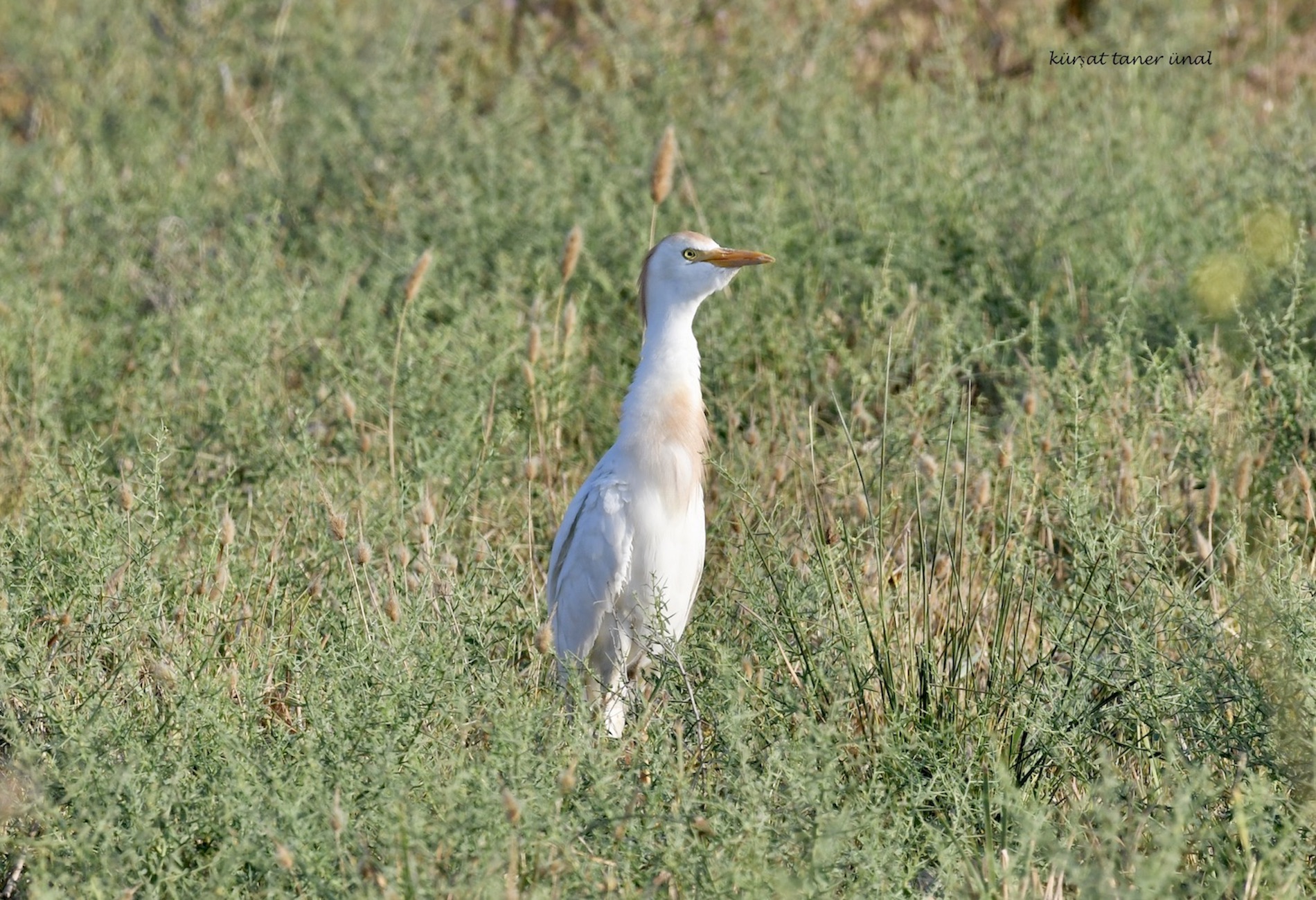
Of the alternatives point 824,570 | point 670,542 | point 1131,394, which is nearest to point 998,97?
point 1131,394


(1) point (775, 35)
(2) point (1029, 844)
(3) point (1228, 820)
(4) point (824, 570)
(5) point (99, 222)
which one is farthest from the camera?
(1) point (775, 35)

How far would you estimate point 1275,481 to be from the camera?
4078mm

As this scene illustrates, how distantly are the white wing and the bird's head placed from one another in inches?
18.1

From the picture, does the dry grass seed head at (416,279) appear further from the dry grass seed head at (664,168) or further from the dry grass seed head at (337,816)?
the dry grass seed head at (337,816)

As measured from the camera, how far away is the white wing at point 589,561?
3875mm

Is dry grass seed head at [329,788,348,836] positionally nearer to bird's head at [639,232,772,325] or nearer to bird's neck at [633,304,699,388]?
bird's neck at [633,304,699,388]

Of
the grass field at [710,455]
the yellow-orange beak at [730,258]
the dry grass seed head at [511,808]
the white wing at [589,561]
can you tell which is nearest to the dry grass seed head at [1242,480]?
the grass field at [710,455]

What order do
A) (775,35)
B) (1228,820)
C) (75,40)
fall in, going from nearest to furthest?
1. (1228,820)
2. (775,35)
3. (75,40)

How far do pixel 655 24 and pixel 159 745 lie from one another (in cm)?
454

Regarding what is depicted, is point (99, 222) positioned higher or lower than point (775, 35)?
lower

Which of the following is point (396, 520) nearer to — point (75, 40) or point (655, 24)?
point (655, 24)
